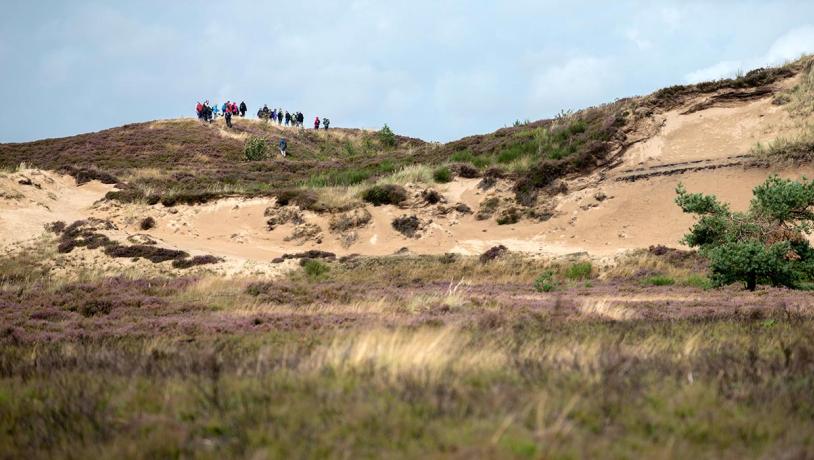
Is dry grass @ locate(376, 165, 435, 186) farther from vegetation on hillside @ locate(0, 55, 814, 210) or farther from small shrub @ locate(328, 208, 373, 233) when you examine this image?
small shrub @ locate(328, 208, 373, 233)

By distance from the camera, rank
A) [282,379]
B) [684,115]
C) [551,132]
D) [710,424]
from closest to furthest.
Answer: [710,424]
[282,379]
[684,115]
[551,132]

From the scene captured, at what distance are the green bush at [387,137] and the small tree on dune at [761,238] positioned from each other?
55040mm

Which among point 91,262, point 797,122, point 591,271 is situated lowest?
point 591,271

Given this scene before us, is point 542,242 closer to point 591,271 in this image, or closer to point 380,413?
point 591,271

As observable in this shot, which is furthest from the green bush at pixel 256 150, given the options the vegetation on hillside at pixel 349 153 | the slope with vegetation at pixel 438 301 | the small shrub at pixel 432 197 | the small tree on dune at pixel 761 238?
the small tree on dune at pixel 761 238

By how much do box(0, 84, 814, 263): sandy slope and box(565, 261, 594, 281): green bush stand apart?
Answer: 305cm

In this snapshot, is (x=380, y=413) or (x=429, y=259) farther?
(x=429, y=259)

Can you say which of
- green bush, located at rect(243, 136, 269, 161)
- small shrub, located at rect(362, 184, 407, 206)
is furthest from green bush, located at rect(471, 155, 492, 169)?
green bush, located at rect(243, 136, 269, 161)

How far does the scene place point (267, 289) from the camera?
17688 mm

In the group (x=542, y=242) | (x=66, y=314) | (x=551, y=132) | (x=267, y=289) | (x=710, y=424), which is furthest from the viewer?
(x=551, y=132)

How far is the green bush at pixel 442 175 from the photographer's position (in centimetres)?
3706

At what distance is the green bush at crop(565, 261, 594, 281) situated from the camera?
2395cm

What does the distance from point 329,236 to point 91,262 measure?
36.8ft

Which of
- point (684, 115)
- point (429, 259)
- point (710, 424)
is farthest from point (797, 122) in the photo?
point (710, 424)
